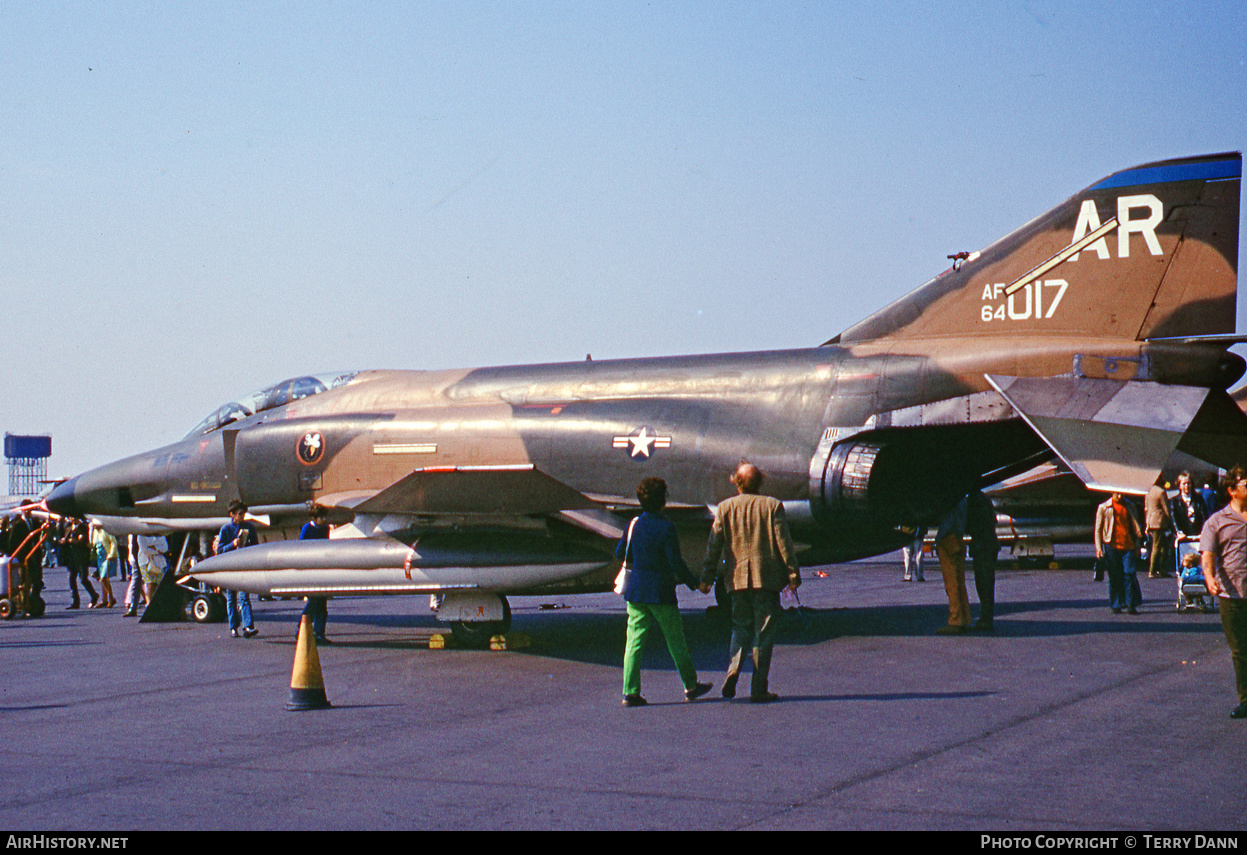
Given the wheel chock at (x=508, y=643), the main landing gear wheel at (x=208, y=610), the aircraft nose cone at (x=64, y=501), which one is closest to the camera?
the wheel chock at (x=508, y=643)

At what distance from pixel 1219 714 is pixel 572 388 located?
8007 mm

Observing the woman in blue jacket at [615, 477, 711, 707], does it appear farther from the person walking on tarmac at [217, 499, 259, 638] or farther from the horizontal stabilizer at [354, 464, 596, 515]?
the person walking on tarmac at [217, 499, 259, 638]

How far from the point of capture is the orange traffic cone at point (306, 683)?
27.8 ft

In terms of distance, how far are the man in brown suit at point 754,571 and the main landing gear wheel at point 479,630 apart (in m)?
4.16

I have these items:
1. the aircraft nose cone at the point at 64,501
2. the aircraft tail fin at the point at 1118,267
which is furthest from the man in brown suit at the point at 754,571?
the aircraft nose cone at the point at 64,501

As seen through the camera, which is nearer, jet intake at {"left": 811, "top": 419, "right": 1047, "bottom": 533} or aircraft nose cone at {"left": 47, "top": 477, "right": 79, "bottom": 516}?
jet intake at {"left": 811, "top": 419, "right": 1047, "bottom": 533}

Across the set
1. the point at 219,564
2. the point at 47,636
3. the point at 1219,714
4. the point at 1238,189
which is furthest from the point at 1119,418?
the point at 47,636

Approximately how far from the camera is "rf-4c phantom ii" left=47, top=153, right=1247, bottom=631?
10648 millimetres

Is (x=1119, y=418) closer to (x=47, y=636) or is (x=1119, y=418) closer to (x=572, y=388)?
(x=572, y=388)

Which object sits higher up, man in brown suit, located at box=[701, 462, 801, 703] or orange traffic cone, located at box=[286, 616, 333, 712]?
man in brown suit, located at box=[701, 462, 801, 703]

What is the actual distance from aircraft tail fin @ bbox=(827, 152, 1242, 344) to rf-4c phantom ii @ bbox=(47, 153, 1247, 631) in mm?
20

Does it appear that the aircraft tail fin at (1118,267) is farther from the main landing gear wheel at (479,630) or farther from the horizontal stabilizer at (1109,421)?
the main landing gear wheel at (479,630)

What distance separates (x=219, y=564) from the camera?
12.8 meters

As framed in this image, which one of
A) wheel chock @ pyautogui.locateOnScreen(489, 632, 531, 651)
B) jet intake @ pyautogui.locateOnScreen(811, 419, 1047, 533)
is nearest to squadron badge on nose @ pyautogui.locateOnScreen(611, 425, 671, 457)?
jet intake @ pyautogui.locateOnScreen(811, 419, 1047, 533)
